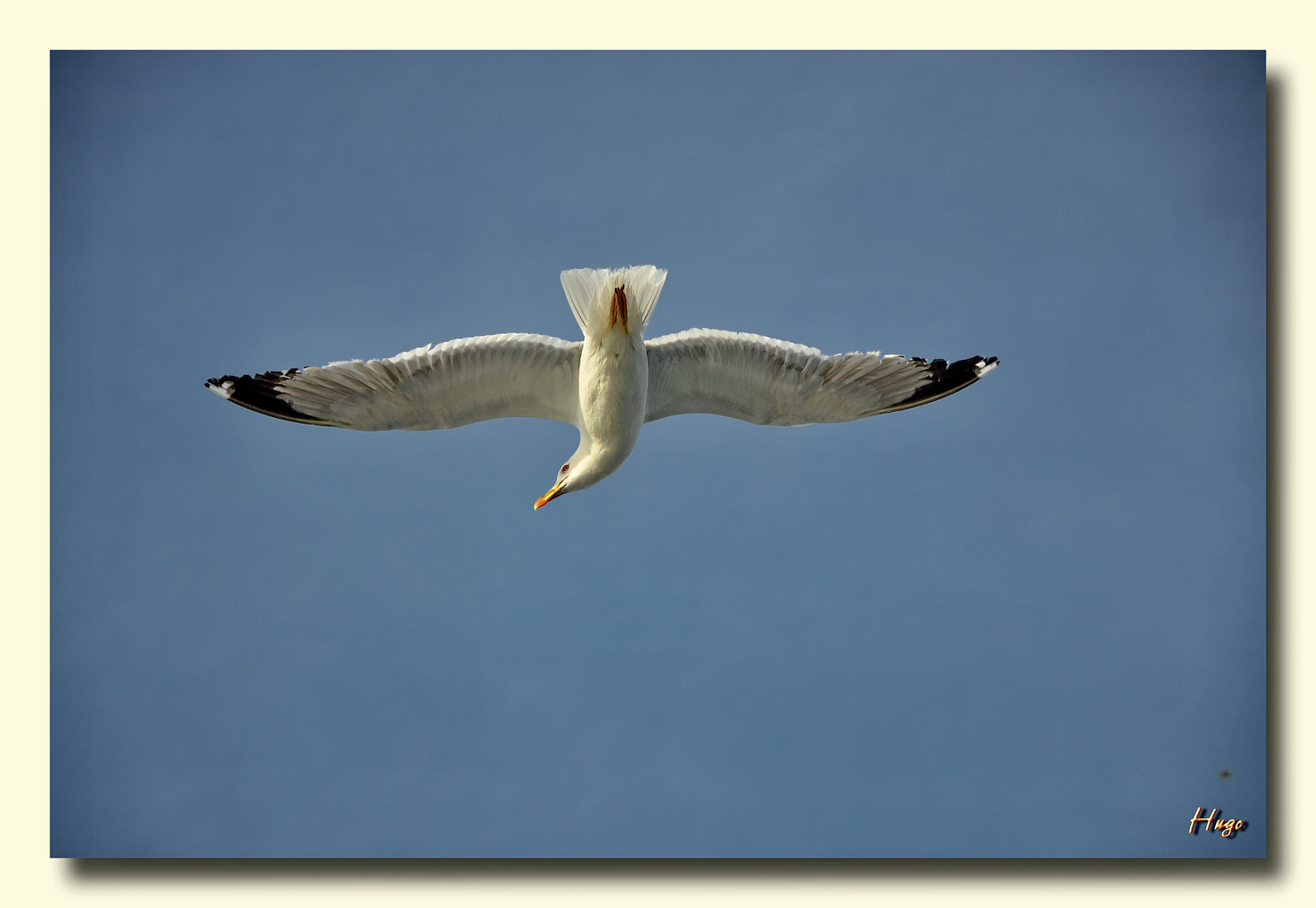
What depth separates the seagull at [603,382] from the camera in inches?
164

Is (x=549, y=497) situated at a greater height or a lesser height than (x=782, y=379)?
lesser

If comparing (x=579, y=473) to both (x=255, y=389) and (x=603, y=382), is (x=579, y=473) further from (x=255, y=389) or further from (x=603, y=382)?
(x=255, y=389)

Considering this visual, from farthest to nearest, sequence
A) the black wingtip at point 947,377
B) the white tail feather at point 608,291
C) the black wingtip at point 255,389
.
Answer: the black wingtip at point 947,377, the black wingtip at point 255,389, the white tail feather at point 608,291

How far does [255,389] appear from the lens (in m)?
4.29

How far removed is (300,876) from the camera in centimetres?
430

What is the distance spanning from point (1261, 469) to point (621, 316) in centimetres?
221

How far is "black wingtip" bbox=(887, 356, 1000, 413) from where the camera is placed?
14.6 ft

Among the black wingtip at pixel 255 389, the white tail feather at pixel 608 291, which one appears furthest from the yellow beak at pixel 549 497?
the black wingtip at pixel 255 389
